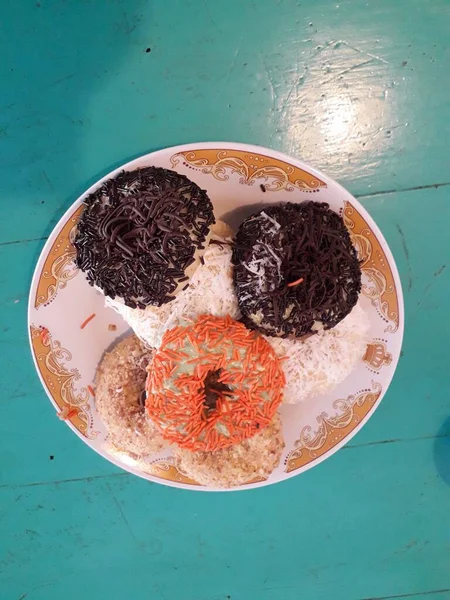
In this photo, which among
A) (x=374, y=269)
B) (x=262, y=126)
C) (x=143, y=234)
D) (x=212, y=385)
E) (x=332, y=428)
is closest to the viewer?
(x=143, y=234)

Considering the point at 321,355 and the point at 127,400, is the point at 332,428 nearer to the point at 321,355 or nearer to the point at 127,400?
the point at 321,355

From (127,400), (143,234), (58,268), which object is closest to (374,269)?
(143,234)

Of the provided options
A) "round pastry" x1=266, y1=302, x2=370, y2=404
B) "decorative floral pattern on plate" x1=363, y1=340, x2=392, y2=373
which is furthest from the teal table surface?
"round pastry" x1=266, y1=302, x2=370, y2=404

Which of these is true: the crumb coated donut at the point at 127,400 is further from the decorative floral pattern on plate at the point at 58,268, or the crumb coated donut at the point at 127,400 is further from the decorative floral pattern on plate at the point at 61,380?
the decorative floral pattern on plate at the point at 58,268

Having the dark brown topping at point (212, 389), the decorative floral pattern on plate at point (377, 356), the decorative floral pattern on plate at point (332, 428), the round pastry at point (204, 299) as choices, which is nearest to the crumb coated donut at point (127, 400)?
the round pastry at point (204, 299)

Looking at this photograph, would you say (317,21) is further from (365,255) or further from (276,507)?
(276,507)

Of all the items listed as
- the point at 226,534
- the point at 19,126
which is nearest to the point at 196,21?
the point at 19,126

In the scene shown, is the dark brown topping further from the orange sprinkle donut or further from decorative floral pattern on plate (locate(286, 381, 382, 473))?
decorative floral pattern on plate (locate(286, 381, 382, 473))
